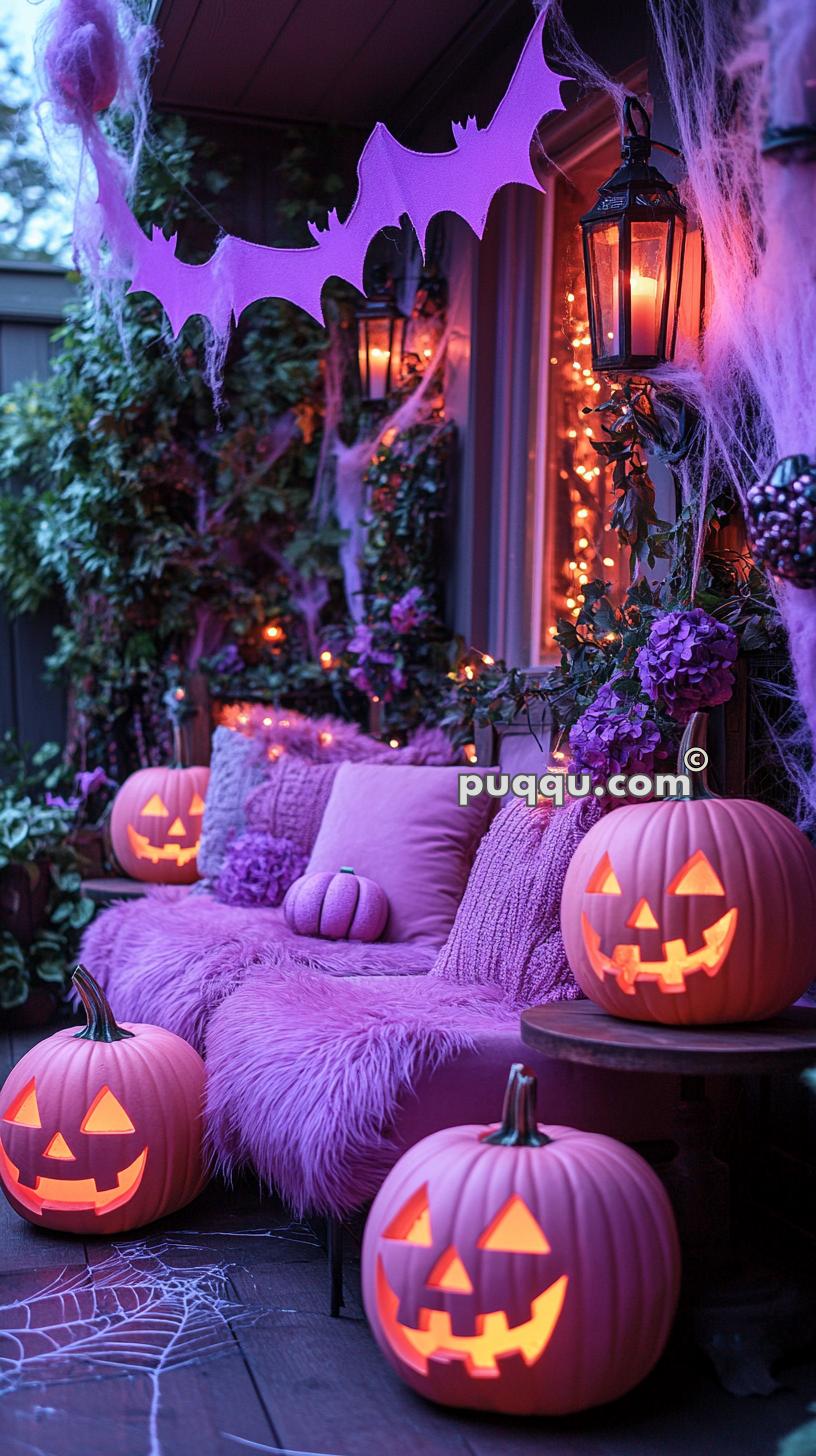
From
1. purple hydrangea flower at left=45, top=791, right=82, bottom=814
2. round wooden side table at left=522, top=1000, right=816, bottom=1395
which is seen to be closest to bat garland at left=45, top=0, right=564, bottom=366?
round wooden side table at left=522, top=1000, right=816, bottom=1395

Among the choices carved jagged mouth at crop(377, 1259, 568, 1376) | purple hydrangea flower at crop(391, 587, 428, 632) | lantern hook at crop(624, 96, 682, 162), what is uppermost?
lantern hook at crop(624, 96, 682, 162)

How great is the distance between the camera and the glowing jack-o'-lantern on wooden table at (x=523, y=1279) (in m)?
1.73

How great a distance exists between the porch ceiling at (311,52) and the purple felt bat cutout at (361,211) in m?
0.78

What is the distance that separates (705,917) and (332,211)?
1.51 metres

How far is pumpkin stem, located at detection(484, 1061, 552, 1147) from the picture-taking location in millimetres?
1845

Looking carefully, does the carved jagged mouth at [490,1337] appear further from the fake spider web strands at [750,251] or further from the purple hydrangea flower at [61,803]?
the purple hydrangea flower at [61,803]

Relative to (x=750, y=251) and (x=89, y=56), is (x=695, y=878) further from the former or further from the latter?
(x=89, y=56)

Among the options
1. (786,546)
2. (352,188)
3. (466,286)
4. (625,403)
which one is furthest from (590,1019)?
(352,188)

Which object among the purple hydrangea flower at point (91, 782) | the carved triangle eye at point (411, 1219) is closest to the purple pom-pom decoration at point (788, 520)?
the carved triangle eye at point (411, 1219)

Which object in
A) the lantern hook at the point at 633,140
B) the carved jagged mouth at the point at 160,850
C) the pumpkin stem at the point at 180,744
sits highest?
the lantern hook at the point at 633,140

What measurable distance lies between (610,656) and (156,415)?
96.0 inches

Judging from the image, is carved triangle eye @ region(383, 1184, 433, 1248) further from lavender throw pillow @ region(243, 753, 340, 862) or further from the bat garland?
lavender throw pillow @ region(243, 753, 340, 862)

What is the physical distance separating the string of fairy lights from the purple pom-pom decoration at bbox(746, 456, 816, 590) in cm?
125

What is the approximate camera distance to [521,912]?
254 centimetres
